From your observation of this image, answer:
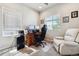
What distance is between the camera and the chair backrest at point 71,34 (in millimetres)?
1803

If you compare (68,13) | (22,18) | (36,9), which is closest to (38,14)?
(36,9)

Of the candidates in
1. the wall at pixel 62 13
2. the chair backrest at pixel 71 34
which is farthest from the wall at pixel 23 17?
the chair backrest at pixel 71 34

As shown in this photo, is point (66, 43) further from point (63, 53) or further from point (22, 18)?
point (22, 18)

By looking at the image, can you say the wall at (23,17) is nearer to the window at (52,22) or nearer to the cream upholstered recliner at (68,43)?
the window at (52,22)

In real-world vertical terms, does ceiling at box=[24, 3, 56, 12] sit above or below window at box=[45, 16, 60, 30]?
above

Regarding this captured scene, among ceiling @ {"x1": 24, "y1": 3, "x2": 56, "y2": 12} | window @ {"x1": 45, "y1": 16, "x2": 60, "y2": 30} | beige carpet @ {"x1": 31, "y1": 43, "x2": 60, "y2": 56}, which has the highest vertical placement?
ceiling @ {"x1": 24, "y1": 3, "x2": 56, "y2": 12}

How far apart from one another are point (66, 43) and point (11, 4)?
142 cm

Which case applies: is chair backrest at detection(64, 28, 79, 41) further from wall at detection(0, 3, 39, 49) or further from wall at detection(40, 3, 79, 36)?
wall at detection(0, 3, 39, 49)

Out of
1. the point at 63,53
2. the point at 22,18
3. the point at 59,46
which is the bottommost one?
the point at 63,53

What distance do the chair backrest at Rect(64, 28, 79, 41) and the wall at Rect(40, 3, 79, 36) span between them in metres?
Result: 0.08

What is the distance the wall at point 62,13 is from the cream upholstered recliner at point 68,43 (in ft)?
0.35

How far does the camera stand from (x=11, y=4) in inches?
70.7

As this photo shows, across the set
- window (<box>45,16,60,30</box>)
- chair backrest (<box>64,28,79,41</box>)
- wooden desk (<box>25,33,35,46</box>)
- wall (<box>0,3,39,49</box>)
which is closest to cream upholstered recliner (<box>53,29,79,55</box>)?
chair backrest (<box>64,28,79,41</box>)

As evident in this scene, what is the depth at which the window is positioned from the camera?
1.90m
